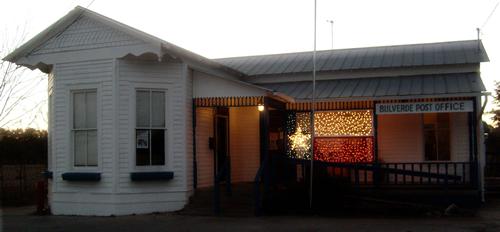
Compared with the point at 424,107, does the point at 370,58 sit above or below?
above

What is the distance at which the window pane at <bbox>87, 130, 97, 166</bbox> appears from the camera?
15047 mm

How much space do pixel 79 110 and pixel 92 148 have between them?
1006 mm

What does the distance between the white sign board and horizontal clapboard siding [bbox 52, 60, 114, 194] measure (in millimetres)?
6603

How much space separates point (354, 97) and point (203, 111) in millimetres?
3841

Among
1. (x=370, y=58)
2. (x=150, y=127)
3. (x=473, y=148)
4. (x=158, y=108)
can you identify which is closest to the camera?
(x=150, y=127)

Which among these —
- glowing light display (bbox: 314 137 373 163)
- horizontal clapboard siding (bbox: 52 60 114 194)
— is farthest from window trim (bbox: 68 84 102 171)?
glowing light display (bbox: 314 137 373 163)

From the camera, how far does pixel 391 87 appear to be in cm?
1630

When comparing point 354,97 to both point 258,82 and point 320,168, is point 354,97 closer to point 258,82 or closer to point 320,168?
point 320,168

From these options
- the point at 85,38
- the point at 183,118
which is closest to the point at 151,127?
the point at 183,118

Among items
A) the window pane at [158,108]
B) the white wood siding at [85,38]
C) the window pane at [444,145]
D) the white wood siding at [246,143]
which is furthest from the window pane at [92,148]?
the window pane at [444,145]

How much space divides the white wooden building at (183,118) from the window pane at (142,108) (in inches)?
0.9

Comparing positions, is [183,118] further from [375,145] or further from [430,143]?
[430,143]

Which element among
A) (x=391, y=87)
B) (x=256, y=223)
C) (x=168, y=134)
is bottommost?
(x=256, y=223)

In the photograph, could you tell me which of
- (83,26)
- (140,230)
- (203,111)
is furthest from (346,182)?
(83,26)
